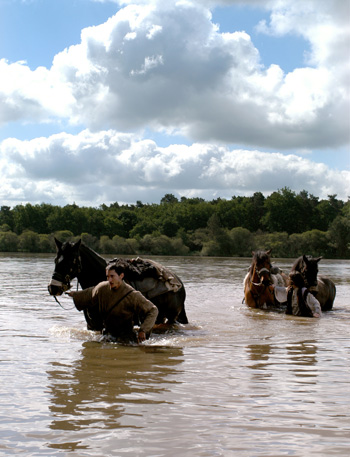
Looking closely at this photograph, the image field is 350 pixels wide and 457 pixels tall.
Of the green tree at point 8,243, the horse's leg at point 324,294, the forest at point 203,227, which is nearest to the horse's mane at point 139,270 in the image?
the horse's leg at point 324,294

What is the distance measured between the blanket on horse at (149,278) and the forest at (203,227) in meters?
84.9

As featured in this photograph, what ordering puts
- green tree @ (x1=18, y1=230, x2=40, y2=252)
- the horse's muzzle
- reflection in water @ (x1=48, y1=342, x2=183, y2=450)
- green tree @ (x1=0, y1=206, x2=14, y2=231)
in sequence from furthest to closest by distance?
green tree @ (x1=0, y1=206, x2=14, y2=231) → green tree @ (x1=18, y1=230, x2=40, y2=252) → the horse's muzzle → reflection in water @ (x1=48, y1=342, x2=183, y2=450)

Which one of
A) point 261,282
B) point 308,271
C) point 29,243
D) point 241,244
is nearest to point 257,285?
point 261,282

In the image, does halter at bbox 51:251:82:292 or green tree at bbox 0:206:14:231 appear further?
green tree at bbox 0:206:14:231

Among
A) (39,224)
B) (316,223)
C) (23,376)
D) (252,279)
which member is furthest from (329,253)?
(23,376)

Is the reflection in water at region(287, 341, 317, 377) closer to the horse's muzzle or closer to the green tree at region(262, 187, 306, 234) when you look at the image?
the horse's muzzle

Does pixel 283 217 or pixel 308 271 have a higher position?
pixel 283 217

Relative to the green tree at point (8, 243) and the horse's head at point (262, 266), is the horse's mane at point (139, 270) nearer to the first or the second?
the horse's head at point (262, 266)

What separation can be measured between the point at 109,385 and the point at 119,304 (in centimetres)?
213

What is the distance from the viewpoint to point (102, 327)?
8.30m

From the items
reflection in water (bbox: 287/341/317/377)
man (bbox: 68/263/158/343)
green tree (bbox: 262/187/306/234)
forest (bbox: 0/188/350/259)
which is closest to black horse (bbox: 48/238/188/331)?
man (bbox: 68/263/158/343)

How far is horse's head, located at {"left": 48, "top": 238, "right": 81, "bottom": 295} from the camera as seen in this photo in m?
8.02

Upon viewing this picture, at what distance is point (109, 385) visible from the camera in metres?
5.49

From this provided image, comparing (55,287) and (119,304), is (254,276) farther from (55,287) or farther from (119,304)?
(55,287)
